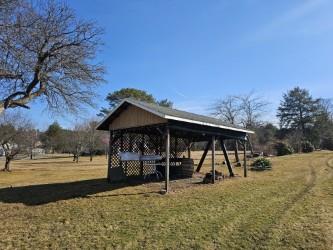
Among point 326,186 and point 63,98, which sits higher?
point 63,98

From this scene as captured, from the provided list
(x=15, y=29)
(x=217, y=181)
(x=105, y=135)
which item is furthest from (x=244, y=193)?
(x=105, y=135)

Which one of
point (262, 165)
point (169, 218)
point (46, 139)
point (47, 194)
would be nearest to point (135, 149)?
point (47, 194)

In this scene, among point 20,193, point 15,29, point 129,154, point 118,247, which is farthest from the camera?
point 129,154

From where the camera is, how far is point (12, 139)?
104 feet

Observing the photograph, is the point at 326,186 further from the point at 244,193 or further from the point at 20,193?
the point at 20,193

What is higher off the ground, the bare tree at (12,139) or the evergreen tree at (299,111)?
→ the evergreen tree at (299,111)

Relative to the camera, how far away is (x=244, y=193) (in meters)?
11.5

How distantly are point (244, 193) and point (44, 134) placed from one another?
219 ft

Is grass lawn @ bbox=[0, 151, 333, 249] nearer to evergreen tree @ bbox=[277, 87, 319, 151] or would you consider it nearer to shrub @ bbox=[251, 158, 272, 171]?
shrub @ bbox=[251, 158, 272, 171]

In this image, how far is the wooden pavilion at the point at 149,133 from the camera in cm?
1252

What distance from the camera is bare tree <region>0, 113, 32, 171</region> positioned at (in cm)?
3077

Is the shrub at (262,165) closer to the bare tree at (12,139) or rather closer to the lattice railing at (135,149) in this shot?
the lattice railing at (135,149)

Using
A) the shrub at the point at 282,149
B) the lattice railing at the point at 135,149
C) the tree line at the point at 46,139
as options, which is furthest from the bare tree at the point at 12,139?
the shrub at the point at 282,149

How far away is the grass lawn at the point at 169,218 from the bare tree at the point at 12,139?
20744mm
